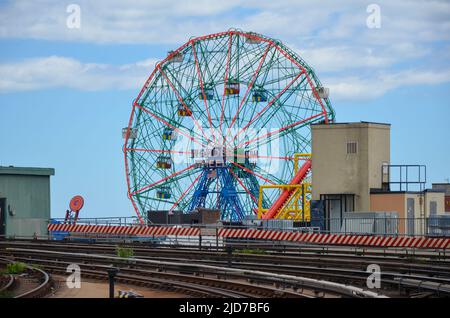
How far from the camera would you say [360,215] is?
57.5m

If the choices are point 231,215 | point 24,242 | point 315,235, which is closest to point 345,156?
point 315,235

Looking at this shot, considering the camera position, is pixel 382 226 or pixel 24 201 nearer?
pixel 382 226

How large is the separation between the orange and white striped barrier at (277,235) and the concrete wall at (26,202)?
254 centimetres

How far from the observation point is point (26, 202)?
6838cm

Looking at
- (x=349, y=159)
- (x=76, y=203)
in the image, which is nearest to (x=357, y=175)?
(x=349, y=159)

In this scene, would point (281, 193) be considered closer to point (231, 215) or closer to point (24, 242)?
point (231, 215)

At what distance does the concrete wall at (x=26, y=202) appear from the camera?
221 feet

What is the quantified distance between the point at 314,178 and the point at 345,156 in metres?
2.29

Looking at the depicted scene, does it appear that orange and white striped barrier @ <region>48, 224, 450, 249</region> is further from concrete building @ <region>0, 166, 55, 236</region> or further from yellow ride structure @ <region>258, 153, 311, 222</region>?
yellow ride structure @ <region>258, 153, 311, 222</region>

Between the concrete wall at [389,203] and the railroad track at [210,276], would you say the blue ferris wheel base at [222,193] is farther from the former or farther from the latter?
the railroad track at [210,276]

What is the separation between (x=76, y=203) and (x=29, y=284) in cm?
3639

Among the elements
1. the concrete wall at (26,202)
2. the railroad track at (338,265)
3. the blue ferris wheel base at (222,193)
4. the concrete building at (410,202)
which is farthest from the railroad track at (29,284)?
the blue ferris wheel base at (222,193)

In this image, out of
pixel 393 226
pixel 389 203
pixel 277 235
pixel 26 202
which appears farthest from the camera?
pixel 26 202

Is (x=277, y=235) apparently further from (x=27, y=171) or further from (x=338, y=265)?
(x=27, y=171)
